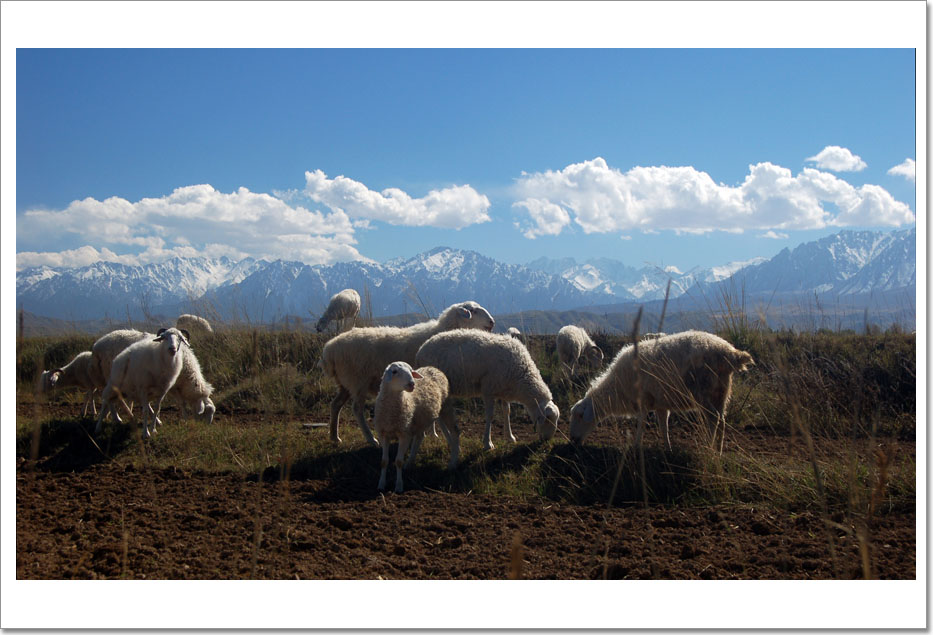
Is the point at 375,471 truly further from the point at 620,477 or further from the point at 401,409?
the point at 620,477

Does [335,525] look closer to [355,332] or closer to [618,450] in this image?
[618,450]

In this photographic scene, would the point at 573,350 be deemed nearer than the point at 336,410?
No

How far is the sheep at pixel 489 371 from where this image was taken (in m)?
7.29

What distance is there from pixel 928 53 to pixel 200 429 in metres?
8.56

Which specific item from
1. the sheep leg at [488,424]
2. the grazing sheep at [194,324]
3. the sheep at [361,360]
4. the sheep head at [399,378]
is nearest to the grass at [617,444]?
the sheep leg at [488,424]

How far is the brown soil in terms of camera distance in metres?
3.64

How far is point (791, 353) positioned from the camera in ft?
33.9

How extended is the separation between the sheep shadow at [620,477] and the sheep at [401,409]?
136 cm

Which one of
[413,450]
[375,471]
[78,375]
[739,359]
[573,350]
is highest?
[739,359]

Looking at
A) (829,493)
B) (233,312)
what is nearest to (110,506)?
(829,493)

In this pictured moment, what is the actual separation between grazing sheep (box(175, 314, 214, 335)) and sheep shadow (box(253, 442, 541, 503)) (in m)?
8.28

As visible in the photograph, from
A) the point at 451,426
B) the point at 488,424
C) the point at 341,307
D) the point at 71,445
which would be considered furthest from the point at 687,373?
the point at 341,307

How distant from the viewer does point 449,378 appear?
7254 mm

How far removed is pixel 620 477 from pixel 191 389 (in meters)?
6.39
